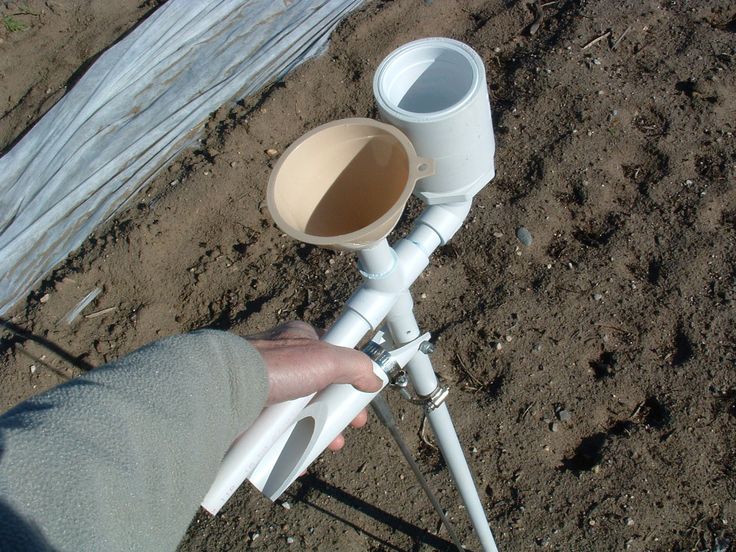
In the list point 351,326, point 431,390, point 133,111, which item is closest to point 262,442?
point 351,326

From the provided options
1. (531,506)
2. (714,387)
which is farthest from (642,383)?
(531,506)

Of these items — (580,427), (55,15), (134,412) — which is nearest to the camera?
(134,412)

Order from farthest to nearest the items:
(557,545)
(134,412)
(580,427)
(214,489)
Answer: (580,427), (557,545), (214,489), (134,412)

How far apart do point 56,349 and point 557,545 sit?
198 centimetres

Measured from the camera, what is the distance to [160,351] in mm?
1006

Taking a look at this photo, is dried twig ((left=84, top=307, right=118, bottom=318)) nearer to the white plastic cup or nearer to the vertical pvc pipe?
the vertical pvc pipe

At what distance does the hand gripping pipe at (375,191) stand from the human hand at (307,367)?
4cm

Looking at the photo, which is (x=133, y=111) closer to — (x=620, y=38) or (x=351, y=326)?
(x=620, y=38)

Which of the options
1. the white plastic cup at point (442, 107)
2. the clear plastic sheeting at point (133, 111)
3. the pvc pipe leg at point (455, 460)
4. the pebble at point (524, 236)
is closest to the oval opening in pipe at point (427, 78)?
the white plastic cup at point (442, 107)

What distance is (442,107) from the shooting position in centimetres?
121

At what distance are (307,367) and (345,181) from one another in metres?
0.31

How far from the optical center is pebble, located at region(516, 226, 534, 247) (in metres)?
2.60

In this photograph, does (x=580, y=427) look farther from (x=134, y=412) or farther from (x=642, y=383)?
(x=134, y=412)

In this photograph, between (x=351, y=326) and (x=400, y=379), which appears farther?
(x=400, y=379)
